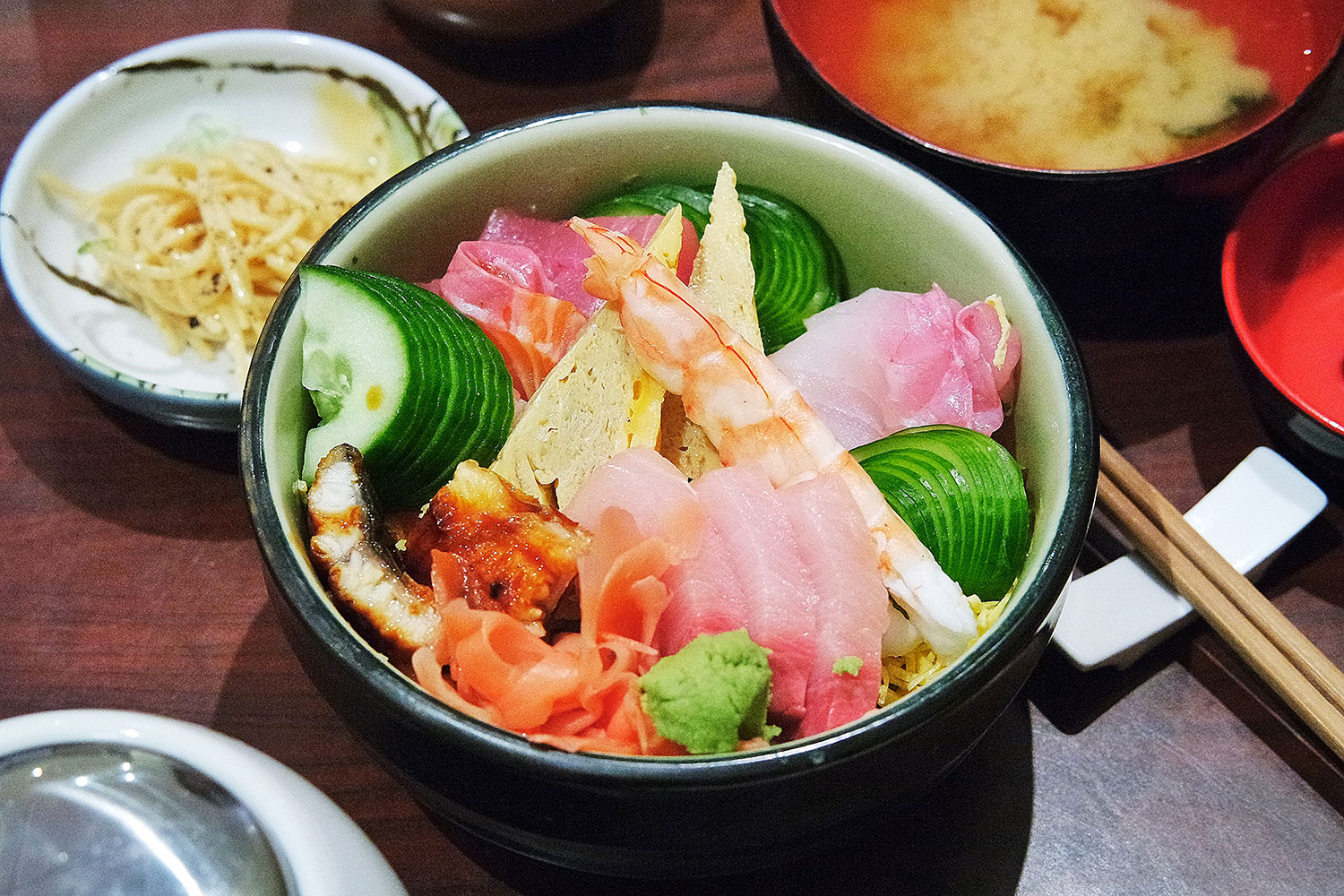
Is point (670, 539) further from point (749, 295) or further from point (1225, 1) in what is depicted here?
point (1225, 1)

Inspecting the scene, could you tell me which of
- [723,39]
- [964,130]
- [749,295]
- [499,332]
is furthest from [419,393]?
[723,39]

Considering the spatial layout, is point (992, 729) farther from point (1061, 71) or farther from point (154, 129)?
point (154, 129)

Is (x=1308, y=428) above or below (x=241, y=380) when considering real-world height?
above

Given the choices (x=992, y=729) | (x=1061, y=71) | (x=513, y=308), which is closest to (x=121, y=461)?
(x=513, y=308)

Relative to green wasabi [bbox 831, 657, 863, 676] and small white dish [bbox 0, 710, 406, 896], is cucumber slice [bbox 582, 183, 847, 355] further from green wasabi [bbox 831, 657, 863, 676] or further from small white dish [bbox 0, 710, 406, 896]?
small white dish [bbox 0, 710, 406, 896]

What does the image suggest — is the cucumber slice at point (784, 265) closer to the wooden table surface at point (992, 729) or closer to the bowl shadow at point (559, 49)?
the wooden table surface at point (992, 729)

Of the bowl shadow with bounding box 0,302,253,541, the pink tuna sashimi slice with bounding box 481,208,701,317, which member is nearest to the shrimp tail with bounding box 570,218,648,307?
the pink tuna sashimi slice with bounding box 481,208,701,317
